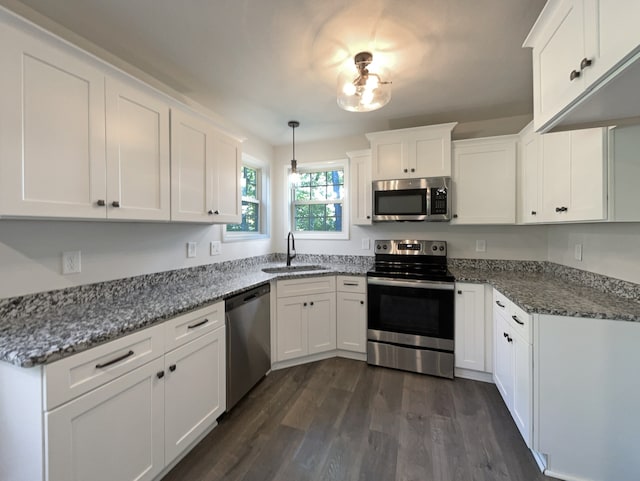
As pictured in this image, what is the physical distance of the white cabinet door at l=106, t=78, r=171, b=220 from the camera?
146 centimetres

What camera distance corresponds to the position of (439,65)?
1.92 metres

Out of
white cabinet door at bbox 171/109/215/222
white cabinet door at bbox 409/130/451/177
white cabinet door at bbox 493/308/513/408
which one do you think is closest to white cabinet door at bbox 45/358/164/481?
white cabinet door at bbox 171/109/215/222

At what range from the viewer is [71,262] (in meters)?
1.54

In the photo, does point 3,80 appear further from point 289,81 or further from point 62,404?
point 289,81

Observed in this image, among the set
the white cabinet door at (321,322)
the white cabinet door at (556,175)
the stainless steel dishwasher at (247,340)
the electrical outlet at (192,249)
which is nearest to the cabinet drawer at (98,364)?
the stainless steel dishwasher at (247,340)

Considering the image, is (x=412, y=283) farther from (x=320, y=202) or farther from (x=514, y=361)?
(x=320, y=202)

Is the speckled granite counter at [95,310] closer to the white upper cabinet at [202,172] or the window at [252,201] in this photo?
the white upper cabinet at [202,172]

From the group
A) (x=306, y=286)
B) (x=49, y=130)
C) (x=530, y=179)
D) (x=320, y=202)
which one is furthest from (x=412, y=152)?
(x=49, y=130)

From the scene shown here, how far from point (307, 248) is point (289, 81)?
198cm

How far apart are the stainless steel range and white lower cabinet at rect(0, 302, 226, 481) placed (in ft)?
5.05

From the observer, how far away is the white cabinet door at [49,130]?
3.58 ft

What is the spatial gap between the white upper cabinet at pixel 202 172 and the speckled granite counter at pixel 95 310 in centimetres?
54

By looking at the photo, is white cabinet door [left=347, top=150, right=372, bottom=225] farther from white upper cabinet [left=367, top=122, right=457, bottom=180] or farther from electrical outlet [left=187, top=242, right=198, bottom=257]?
electrical outlet [left=187, top=242, right=198, bottom=257]

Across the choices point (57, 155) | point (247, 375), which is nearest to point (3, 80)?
point (57, 155)
